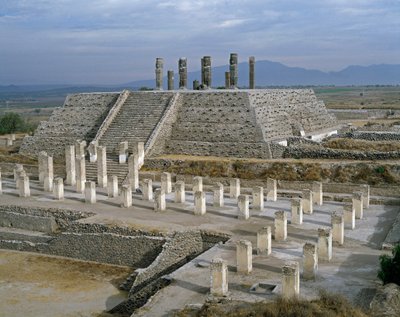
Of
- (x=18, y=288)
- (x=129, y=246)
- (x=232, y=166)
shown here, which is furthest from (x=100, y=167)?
(x=18, y=288)

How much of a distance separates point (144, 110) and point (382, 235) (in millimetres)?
18541

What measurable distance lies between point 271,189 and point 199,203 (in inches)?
163

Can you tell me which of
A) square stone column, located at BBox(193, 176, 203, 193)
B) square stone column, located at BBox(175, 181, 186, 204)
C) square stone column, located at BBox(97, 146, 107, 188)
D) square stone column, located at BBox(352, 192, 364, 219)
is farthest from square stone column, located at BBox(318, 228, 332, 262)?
square stone column, located at BBox(97, 146, 107, 188)

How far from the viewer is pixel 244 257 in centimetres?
1546

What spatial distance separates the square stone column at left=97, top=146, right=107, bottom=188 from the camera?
2748 centimetres

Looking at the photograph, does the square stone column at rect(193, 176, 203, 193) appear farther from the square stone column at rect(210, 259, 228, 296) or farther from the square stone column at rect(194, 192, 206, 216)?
the square stone column at rect(210, 259, 228, 296)

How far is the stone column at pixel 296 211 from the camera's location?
67.6 ft

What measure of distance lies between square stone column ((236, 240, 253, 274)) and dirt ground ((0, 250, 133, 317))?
12.3 feet

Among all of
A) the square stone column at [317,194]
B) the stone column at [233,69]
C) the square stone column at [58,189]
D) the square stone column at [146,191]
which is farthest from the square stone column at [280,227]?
the stone column at [233,69]

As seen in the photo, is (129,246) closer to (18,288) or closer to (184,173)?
(18,288)

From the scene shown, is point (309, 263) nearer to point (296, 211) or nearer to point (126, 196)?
point (296, 211)

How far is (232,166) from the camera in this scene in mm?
28016

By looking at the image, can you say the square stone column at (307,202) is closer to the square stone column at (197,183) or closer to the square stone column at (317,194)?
the square stone column at (317,194)

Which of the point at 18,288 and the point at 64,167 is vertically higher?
the point at 64,167
